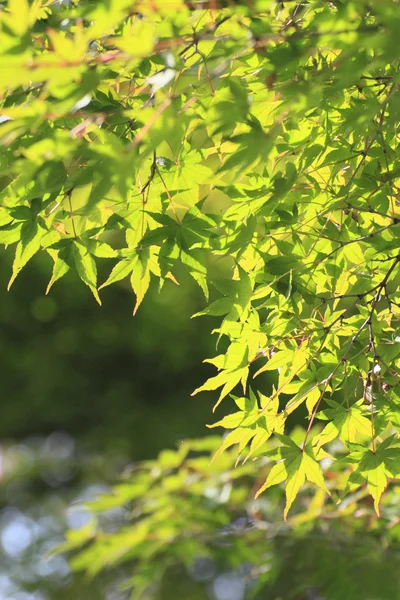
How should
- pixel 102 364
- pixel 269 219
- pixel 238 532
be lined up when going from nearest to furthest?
pixel 269 219 → pixel 238 532 → pixel 102 364

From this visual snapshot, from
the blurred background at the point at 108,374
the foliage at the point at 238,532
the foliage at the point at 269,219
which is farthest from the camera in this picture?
the blurred background at the point at 108,374

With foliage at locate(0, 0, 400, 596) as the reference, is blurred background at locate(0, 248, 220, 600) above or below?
below

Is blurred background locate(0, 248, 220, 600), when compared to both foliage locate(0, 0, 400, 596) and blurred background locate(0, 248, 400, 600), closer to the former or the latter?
blurred background locate(0, 248, 400, 600)

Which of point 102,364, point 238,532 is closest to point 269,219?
point 238,532

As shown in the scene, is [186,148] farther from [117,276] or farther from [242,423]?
[242,423]

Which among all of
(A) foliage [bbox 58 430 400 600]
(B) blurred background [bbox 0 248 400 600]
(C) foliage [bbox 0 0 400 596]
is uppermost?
(C) foliage [bbox 0 0 400 596]

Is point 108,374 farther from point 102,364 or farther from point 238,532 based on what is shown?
point 238,532

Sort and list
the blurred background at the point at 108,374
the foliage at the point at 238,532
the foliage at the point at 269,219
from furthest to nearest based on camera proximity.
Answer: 1. the blurred background at the point at 108,374
2. the foliage at the point at 238,532
3. the foliage at the point at 269,219

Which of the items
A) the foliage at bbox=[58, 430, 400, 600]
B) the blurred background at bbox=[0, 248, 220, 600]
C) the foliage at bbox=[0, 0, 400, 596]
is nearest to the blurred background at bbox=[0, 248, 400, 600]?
the blurred background at bbox=[0, 248, 220, 600]

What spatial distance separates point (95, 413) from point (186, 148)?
571cm

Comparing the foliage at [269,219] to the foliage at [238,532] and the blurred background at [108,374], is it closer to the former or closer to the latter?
the foliage at [238,532]

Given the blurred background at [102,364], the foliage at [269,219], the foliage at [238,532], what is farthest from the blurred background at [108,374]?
the foliage at [269,219]

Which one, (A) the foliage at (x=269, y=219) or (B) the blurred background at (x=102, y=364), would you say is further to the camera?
(B) the blurred background at (x=102, y=364)

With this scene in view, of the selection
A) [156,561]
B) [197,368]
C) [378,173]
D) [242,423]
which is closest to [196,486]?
[156,561]
